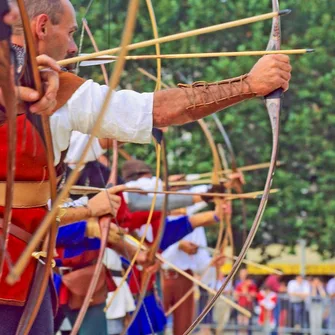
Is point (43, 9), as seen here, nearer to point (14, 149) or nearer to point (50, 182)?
point (50, 182)

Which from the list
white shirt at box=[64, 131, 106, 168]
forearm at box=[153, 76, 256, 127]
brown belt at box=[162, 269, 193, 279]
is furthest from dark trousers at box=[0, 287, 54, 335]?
brown belt at box=[162, 269, 193, 279]

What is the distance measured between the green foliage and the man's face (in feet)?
39.1

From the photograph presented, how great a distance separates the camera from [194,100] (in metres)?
3.44

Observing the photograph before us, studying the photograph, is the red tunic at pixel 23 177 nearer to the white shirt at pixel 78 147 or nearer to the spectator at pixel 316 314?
the white shirt at pixel 78 147

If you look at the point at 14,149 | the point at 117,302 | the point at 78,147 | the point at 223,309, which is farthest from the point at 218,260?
the point at 14,149

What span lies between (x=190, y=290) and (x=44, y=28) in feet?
20.2

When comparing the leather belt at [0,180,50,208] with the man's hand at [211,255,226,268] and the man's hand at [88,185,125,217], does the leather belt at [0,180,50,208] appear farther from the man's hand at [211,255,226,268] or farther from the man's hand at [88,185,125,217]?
the man's hand at [211,255,226,268]

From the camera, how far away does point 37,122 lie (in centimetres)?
309

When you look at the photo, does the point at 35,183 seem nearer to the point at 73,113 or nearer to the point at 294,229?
the point at 73,113

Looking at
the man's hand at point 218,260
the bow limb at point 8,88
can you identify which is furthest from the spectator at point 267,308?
the bow limb at point 8,88

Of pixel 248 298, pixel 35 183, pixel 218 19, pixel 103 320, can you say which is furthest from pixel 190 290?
pixel 218 19

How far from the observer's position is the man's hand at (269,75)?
11.2ft

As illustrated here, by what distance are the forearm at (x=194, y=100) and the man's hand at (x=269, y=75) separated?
0.02m

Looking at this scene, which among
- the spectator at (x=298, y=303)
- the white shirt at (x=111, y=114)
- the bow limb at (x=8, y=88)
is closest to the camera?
the bow limb at (x=8, y=88)
